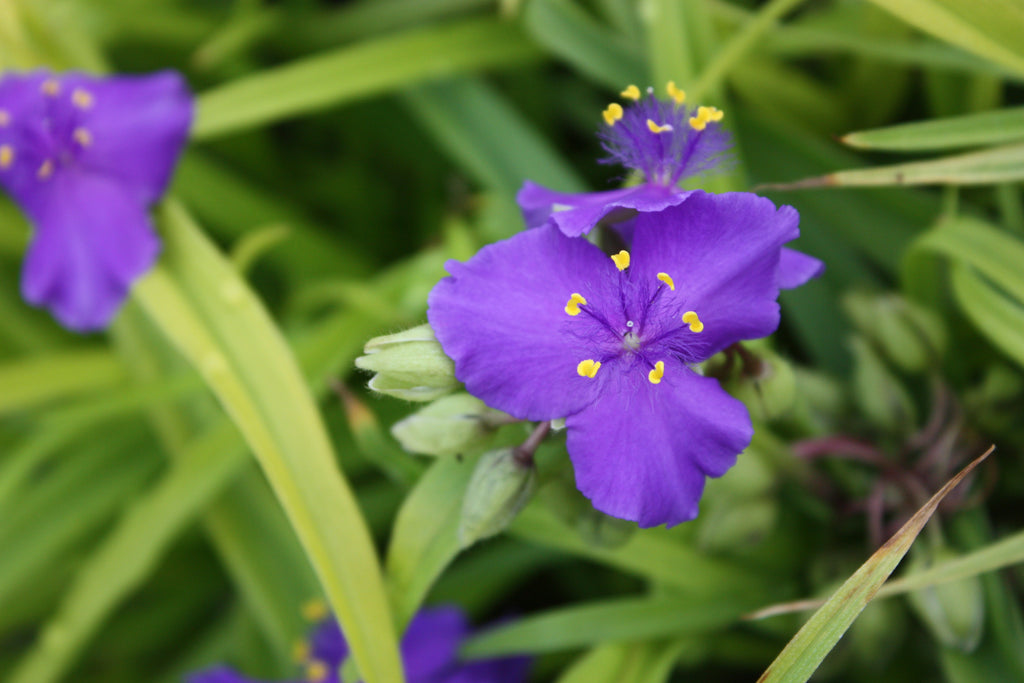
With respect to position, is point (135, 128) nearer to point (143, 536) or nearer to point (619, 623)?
point (143, 536)

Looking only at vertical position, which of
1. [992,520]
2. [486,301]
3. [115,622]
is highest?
[486,301]

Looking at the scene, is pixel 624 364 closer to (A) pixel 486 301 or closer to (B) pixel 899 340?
(A) pixel 486 301

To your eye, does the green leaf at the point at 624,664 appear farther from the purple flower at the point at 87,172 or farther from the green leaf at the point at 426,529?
the purple flower at the point at 87,172

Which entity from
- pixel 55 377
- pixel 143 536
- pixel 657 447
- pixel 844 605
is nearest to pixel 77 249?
pixel 55 377

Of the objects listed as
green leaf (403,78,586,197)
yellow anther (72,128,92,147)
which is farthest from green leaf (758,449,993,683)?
yellow anther (72,128,92,147)

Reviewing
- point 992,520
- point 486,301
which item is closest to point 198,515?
point 486,301

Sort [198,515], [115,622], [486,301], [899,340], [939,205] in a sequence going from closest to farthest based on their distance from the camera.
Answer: [486,301] < [899,340] < [939,205] < [198,515] < [115,622]
